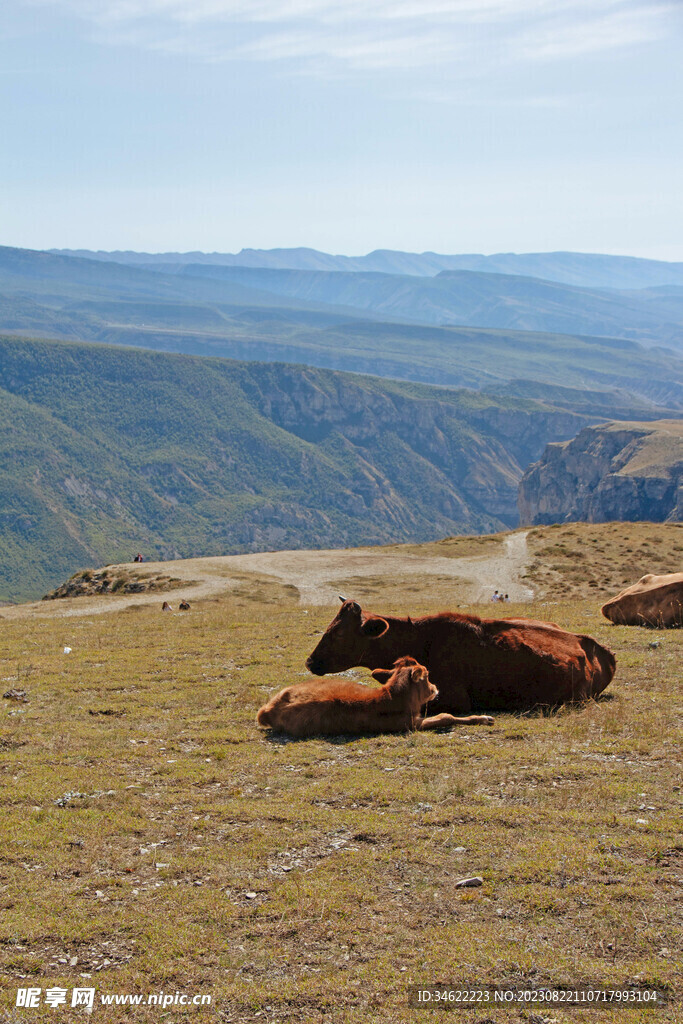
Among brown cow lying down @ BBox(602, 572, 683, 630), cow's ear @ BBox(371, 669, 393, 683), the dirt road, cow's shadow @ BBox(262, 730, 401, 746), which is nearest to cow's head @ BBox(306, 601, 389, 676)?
cow's ear @ BBox(371, 669, 393, 683)

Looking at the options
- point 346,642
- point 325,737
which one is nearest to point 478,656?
point 346,642

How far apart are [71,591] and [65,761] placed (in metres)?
39.9

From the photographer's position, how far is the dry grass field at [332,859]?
21.2 ft

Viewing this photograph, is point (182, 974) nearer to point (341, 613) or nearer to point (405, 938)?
point (405, 938)

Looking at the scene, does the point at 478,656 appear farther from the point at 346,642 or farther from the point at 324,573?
the point at 324,573

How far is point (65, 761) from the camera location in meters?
11.7

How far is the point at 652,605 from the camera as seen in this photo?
2120 centimetres

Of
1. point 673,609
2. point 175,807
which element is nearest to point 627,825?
point 175,807

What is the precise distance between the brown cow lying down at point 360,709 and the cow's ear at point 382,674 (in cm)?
31

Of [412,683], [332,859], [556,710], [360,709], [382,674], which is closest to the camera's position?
[332,859]

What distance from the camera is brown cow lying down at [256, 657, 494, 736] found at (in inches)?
497

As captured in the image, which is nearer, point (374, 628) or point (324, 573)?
point (374, 628)

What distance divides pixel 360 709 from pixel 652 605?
1145cm

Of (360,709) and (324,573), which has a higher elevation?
(360,709)
